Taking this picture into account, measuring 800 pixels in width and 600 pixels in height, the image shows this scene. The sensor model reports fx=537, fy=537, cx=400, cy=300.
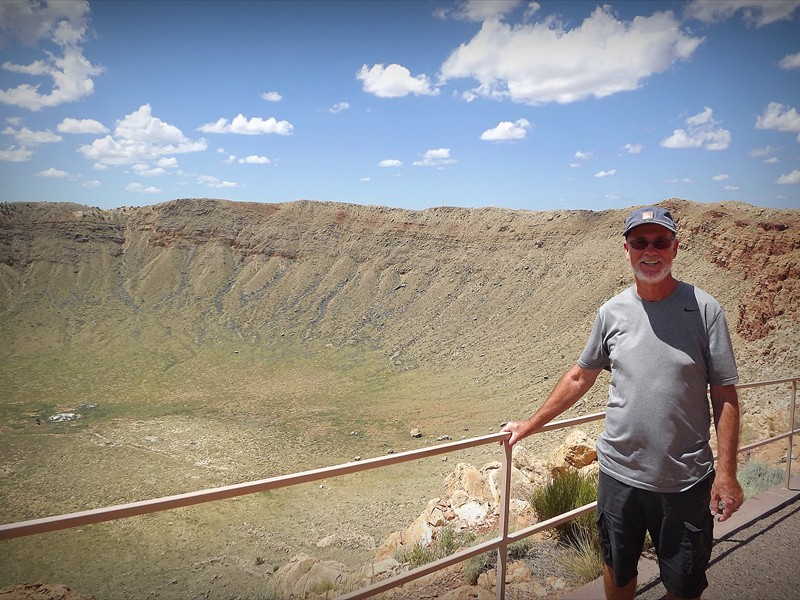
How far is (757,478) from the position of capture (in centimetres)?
591

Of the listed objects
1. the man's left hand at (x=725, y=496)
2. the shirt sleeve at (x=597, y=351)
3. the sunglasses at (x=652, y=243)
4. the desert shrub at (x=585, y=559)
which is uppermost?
the sunglasses at (x=652, y=243)

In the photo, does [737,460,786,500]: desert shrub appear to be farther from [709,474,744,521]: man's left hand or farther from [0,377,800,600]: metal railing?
[709,474,744,521]: man's left hand

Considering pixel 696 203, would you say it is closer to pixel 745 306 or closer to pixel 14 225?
pixel 745 306

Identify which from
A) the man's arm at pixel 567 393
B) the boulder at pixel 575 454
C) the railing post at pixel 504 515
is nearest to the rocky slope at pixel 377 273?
the boulder at pixel 575 454

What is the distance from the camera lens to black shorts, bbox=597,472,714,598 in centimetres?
244

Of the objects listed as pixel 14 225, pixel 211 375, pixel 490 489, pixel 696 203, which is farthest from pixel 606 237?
pixel 14 225

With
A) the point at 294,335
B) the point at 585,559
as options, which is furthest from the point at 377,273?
the point at 585,559

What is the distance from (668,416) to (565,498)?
3.05m

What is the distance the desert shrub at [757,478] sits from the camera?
5.52m

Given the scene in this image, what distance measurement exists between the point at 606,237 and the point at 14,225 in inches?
2061

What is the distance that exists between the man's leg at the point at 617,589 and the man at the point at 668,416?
0.19 metres

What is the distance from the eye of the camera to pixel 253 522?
43.7ft

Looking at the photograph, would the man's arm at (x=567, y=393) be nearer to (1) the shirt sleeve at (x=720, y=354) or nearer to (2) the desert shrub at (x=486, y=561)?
(1) the shirt sleeve at (x=720, y=354)

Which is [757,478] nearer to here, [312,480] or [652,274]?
[652,274]
